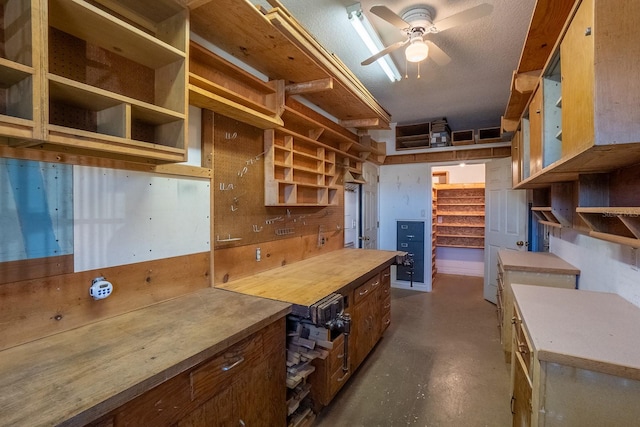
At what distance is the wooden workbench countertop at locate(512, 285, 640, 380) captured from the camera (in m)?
1.06

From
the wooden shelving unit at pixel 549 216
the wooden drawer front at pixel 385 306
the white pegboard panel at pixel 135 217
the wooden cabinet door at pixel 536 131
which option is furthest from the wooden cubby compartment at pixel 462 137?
the white pegboard panel at pixel 135 217

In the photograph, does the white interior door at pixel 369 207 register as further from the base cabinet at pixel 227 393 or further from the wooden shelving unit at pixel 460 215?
the base cabinet at pixel 227 393

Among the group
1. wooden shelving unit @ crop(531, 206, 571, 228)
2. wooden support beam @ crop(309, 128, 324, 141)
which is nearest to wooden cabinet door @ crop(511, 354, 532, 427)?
wooden shelving unit @ crop(531, 206, 571, 228)

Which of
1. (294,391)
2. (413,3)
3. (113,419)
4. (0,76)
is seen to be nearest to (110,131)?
(0,76)

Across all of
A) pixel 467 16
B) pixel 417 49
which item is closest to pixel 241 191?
pixel 417 49

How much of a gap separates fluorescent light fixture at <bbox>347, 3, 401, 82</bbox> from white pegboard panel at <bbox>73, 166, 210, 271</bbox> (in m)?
1.50

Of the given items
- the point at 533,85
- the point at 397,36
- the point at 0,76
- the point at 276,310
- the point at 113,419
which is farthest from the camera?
the point at 397,36

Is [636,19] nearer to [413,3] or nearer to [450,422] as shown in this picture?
[413,3]

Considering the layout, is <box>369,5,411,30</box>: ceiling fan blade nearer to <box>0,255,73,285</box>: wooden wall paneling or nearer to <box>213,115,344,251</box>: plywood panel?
<box>213,115,344,251</box>: plywood panel

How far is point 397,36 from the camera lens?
237 cm

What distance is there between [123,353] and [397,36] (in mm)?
2682

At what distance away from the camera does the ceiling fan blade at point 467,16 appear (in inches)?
66.3

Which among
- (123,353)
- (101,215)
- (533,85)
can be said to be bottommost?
(123,353)

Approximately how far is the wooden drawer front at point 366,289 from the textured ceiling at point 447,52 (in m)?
2.03
